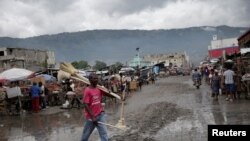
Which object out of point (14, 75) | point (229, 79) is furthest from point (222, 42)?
point (229, 79)

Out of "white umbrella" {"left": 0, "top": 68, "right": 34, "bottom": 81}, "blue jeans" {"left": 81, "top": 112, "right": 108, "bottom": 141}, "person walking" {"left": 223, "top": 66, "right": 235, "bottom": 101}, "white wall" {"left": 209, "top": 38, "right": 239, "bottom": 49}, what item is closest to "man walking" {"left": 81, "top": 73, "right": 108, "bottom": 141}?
"blue jeans" {"left": 81, "top": 112, "right": 108, "bottom": 141}

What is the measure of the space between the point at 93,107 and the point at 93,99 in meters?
0.18

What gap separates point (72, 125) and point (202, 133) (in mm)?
5885

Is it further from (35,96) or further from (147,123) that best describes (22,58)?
(147,123)

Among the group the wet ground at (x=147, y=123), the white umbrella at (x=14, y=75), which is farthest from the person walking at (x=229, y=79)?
the white umbrella at (x=14, y=75)

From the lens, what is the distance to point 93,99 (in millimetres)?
9805

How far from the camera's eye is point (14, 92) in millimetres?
23188

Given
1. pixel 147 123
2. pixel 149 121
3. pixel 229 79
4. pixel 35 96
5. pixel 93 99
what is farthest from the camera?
pixel 35 96

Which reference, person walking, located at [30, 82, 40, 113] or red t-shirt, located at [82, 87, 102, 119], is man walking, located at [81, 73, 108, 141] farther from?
person walking, located at [30, 82, 40, 113]

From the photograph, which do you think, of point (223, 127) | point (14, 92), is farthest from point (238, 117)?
point (14, 92)

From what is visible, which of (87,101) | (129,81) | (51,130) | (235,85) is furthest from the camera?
(129,81)

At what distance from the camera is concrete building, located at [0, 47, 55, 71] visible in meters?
67.2

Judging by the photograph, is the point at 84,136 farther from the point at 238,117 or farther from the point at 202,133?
the point at 238,117

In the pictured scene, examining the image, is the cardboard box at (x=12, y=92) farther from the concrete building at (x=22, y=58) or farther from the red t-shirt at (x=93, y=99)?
the concrete building at (x=22, y=58)
